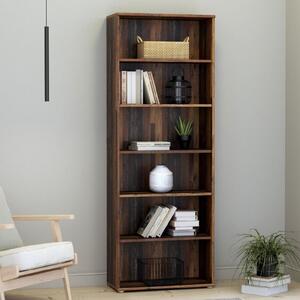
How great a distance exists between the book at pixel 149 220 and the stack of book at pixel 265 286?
786 mm

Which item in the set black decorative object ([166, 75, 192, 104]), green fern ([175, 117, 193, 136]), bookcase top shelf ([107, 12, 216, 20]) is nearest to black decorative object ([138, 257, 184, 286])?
green fern ([175, 117, 193, 136])

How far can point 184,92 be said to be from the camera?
6.20 metres

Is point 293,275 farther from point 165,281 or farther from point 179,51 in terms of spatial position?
point 179,51

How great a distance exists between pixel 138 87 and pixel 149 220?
0.96 meters

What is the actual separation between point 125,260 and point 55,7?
1.92 metres

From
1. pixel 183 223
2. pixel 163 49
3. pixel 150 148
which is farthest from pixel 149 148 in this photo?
pixel 163 49

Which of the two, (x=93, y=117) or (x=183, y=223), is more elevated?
(x=93, y=117)

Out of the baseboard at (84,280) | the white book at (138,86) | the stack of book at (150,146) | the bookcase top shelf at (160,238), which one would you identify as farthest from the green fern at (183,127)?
the baseboard at (84,280)

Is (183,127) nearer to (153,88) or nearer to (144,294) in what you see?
(153,88)

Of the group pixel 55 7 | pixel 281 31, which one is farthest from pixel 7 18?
pixel 281 31

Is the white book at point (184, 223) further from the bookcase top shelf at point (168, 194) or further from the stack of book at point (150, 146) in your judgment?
the stack of book at point (150, 146)

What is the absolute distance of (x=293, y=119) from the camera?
6.48 m

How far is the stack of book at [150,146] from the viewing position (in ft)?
19.9

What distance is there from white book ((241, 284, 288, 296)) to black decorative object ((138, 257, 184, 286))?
492mm
